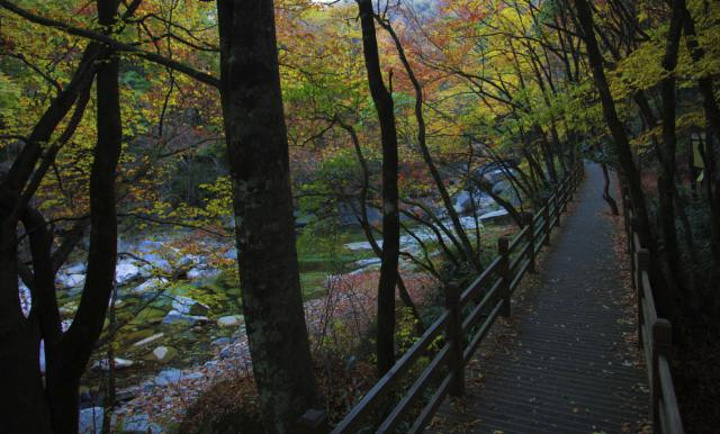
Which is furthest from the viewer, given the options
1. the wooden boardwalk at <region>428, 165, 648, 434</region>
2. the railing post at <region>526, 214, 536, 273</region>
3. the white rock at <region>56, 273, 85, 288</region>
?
the white rock at <region>56, 273, 85, 288</region>

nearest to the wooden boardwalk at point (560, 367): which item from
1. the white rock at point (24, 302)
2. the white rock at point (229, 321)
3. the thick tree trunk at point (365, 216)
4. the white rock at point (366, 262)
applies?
the thick tree trunk at point (365, 216)

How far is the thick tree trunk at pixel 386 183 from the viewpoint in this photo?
6.46 meters

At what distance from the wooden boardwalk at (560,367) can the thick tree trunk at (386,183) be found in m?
1.52

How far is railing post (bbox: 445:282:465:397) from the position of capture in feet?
16.0

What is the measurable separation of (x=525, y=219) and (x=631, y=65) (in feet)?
10.7

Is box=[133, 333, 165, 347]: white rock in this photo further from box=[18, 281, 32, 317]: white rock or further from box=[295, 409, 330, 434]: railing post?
box=[295, 409, 330, 434]: railing post

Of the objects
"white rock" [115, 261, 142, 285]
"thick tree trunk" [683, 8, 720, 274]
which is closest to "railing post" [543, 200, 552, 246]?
"thick tree trunk" [683, 8, 720, 274]

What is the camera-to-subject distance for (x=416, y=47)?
14.3 m

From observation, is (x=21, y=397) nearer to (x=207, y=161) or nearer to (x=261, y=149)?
(x=261, y=149)

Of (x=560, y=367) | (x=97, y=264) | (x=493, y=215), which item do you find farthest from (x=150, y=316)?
(x=493, y=215)

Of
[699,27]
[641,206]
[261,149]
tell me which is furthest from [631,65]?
[261,149]

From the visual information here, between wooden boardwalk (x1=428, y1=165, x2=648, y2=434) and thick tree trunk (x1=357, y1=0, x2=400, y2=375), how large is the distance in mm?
1521

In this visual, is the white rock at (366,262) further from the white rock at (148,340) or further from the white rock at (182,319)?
the white rock at (148,340)

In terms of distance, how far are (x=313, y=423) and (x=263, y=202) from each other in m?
1.34
